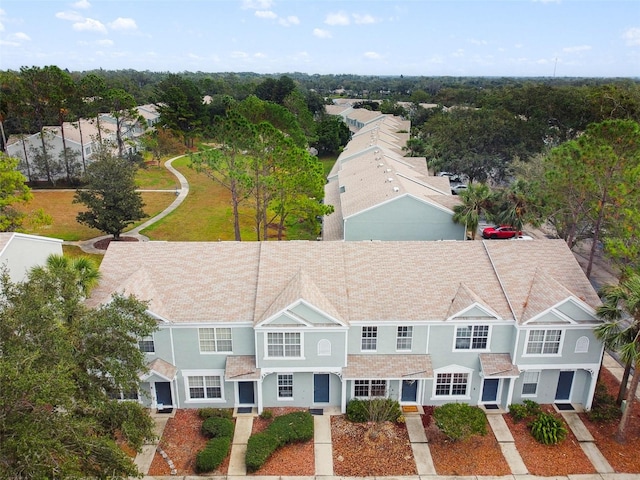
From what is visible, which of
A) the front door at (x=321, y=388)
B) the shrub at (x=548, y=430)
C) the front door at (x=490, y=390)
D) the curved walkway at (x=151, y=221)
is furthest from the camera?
the curved walkway at (x=151, y=221)

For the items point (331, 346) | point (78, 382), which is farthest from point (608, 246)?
point (78, 382)

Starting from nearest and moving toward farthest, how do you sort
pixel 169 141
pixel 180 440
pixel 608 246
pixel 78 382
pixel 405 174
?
pixel 78 382, pixel 180 440, pixel 608 246, pixel 405 174, pixel 169 141

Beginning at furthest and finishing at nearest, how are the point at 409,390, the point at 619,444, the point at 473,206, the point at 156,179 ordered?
the point at 156,179
the point at 473,206
the point at 409,390
the point at 619,444

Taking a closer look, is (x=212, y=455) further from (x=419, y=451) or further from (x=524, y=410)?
(x=524, y=410)

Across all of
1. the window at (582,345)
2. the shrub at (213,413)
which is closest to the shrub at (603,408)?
the window at (582,345)

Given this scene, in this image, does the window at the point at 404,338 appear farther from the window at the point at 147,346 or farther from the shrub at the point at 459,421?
the window at the point at 147,346

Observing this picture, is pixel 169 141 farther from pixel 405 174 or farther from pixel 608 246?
pixel 608 246

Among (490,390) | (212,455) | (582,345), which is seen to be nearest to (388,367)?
(490,390)
